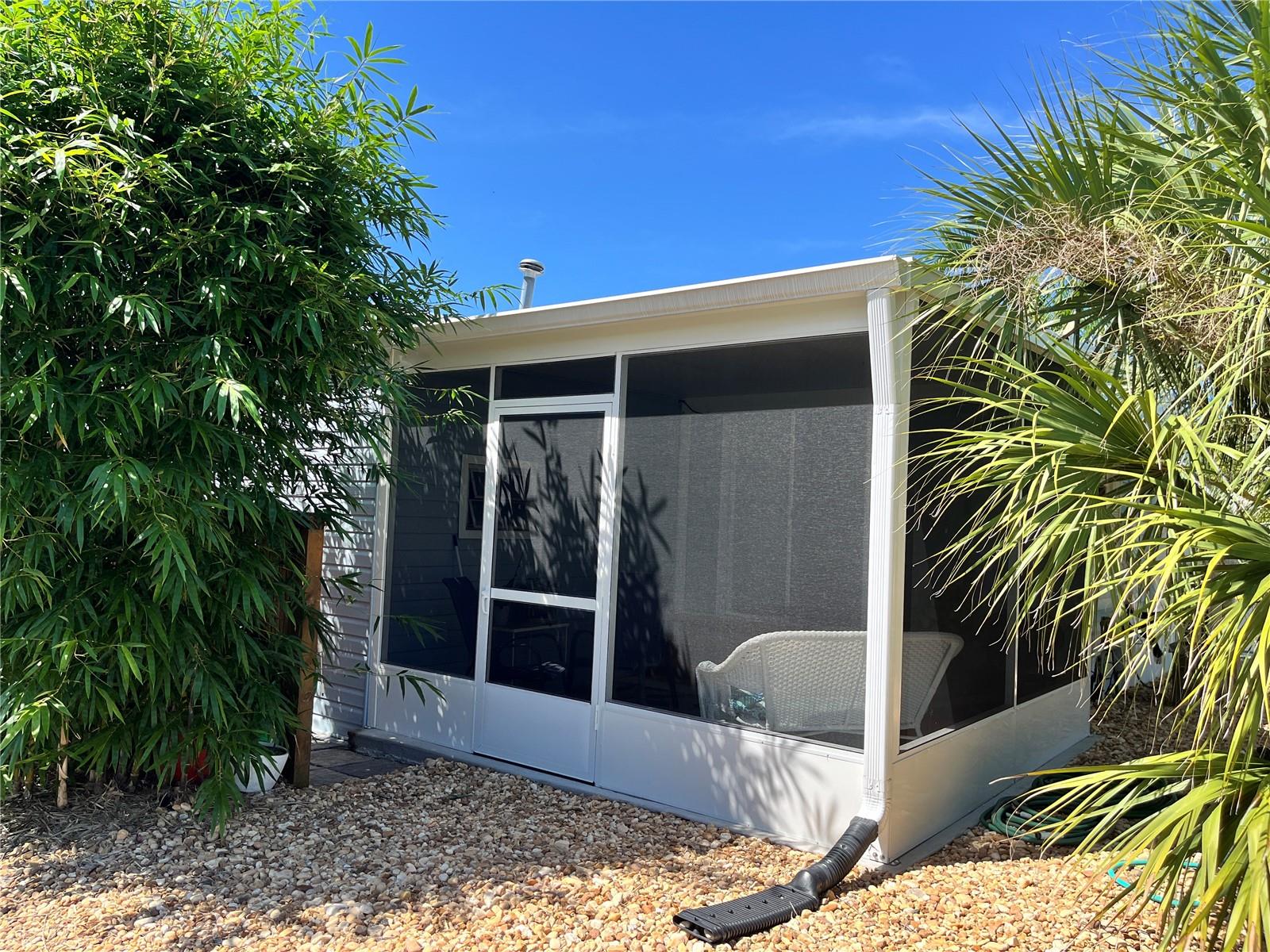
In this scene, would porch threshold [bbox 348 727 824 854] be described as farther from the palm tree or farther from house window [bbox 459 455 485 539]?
the palm tree

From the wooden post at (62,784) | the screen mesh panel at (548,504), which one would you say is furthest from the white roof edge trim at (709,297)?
the wooden post at (62,784)

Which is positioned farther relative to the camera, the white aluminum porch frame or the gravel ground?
the white aluminum porch frame

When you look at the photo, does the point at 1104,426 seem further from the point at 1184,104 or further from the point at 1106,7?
the point at 1106,7

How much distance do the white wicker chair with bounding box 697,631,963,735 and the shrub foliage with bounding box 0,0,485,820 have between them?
2038mm

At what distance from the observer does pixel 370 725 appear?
18.7 ft

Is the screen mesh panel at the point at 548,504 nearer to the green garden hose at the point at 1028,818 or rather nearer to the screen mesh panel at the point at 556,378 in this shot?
the screen mesh panel at the point at 556,378

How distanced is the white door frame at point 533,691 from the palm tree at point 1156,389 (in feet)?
5.65

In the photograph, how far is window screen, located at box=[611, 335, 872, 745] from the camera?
3.91m

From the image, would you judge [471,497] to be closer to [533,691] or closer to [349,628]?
[533,691]

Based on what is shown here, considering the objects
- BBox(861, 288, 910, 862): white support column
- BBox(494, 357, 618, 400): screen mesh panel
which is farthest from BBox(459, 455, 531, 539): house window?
BBox(861, 288, 910, 862): white support column

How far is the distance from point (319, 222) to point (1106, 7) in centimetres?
339

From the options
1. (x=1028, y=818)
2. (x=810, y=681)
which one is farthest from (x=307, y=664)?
(x=1028, y=818)

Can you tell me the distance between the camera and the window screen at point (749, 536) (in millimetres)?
3910

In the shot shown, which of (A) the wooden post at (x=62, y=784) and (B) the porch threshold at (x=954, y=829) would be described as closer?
(B) the porch threshold at (x=954, y=829)
